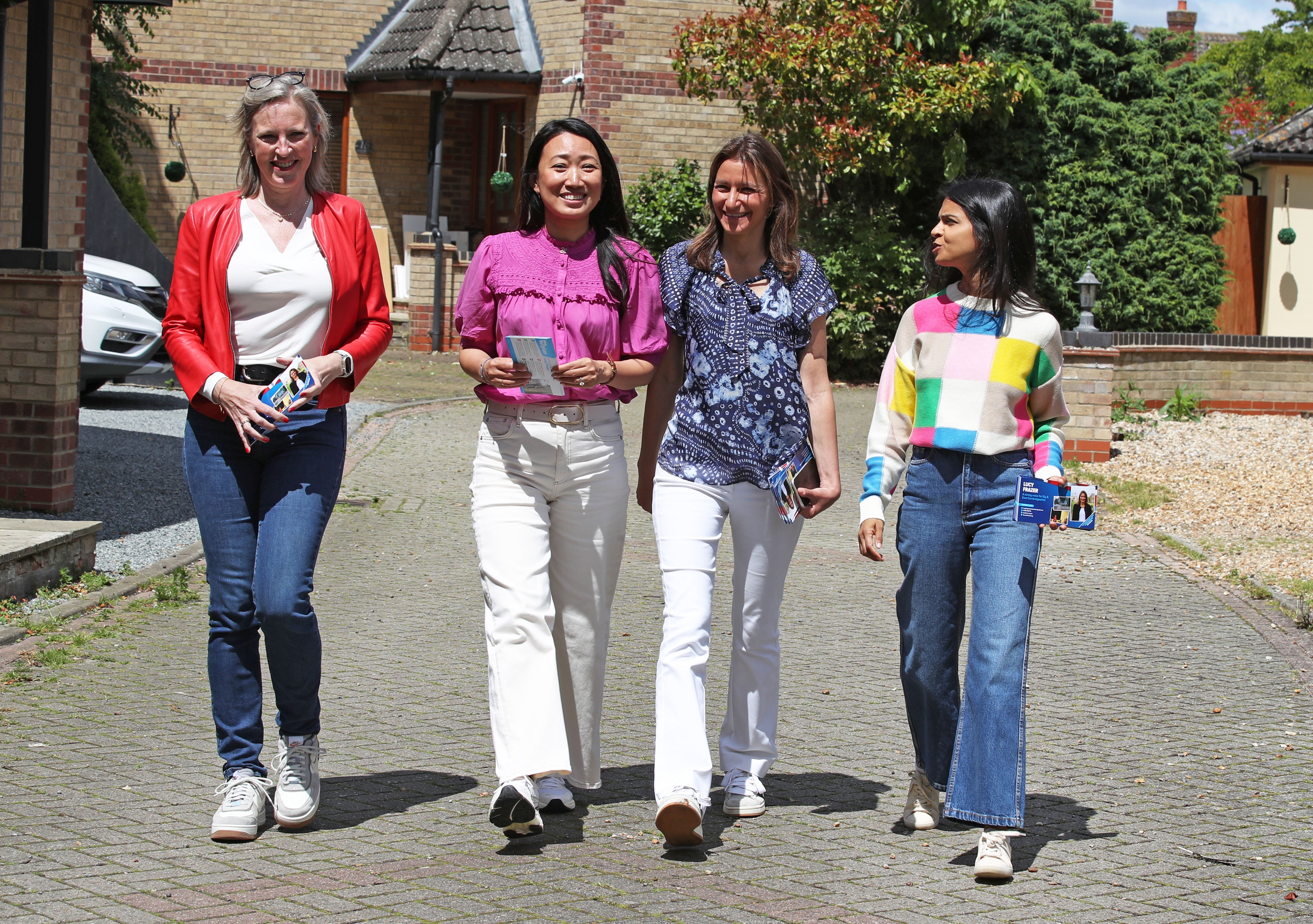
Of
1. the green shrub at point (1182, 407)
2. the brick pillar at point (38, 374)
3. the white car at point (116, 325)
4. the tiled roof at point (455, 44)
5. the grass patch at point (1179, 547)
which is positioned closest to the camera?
the brick pillar at point (38, 374)

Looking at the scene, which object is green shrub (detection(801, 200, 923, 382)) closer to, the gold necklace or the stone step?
the stone step

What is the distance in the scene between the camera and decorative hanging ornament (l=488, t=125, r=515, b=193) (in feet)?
68.5

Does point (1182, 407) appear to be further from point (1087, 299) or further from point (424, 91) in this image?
point (424, 91)

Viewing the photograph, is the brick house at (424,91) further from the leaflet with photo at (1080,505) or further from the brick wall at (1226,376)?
the leaflet with photo at (1080,505)

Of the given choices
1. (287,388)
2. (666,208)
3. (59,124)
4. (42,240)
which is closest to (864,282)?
(666,208)

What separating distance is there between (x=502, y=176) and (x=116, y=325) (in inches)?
336

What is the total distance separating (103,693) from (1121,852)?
3712mm

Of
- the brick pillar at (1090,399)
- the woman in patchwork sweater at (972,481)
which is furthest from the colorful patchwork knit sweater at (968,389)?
the brick pillar at (1090,399)

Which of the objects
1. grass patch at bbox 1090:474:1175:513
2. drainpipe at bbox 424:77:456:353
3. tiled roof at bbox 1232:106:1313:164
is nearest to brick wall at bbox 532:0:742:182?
drainpipe at bbox 424:77:456:353

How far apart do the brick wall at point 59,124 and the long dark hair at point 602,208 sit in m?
→ 6.05

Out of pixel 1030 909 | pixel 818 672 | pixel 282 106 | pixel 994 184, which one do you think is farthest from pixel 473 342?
pixel 818 672

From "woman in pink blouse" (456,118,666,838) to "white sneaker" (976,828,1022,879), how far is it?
119 cm

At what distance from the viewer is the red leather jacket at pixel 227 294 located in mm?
4246

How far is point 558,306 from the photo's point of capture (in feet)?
14.4
